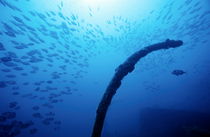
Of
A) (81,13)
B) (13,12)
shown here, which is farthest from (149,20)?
(13,12)

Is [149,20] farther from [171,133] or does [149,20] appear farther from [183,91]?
[183,91]

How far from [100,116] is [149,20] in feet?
45.6

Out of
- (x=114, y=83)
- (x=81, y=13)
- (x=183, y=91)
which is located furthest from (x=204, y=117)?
(x=183, y=91)

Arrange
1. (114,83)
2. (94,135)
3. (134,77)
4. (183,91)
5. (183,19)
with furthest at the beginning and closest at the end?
(183,91), (134,77), (183,19), (114,83), (94,135)

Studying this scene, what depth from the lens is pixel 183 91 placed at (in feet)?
263

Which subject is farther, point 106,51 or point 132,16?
point 106,51

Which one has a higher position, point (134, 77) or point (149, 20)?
point (134, 77)

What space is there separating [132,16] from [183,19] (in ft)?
17.2

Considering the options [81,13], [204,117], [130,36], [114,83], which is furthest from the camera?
[130,36]

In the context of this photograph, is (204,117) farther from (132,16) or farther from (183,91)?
(183,91)

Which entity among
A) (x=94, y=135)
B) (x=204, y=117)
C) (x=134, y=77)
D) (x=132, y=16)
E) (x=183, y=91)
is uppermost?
(x=183, y=91)

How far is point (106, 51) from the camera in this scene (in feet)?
81.0

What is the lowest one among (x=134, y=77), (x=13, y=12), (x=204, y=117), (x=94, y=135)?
(x=94, y=135)

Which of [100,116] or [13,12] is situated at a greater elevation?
[13,12]
